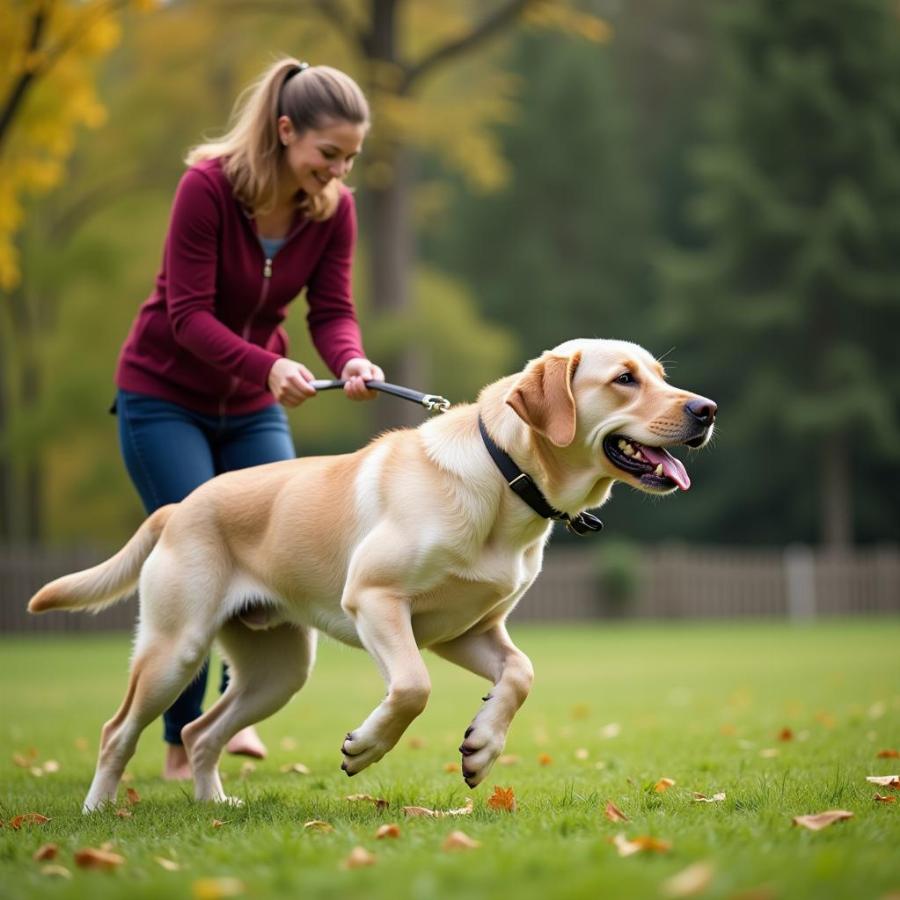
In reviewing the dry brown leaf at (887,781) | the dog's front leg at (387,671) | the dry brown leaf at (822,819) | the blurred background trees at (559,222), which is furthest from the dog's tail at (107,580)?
the blurred background trees at (559,222)

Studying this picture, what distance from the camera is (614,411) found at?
4.64 meters

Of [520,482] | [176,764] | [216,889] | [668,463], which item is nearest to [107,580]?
[176,764]

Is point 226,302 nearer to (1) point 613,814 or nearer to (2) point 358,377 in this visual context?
(2) point 358,377

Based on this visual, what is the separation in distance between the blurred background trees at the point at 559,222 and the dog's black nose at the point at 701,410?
966 cm

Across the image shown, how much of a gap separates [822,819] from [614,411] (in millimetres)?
1539

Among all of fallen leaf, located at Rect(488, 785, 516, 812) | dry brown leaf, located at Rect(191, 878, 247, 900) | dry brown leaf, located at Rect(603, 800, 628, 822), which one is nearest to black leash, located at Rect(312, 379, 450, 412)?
fallen leaf, located at Rect(488, 785, 516, 812)

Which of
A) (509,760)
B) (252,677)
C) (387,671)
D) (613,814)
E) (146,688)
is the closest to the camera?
(613,814)

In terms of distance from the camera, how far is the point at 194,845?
3.86 meters

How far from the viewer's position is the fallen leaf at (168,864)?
3.39 meters

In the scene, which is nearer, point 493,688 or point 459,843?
point 459,843

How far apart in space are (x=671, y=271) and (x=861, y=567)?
8.89m

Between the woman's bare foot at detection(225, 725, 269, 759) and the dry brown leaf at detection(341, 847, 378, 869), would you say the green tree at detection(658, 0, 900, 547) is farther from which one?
the dry brown leaf at detection(341, 847, 378, 869)

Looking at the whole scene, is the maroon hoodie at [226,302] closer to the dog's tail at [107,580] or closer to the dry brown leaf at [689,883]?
the dog's tail at [107,580]

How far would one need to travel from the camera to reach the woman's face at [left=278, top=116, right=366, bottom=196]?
5.38 meters
